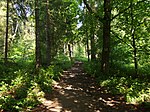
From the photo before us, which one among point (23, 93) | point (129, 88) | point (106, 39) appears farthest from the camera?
point (106, 39)

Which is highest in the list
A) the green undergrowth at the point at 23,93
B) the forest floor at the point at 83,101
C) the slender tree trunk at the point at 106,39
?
the slender tree trunk at the point at 106,39

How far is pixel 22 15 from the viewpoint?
2044 centimetres

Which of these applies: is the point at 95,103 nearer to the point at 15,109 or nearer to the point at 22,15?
the point at 15,109

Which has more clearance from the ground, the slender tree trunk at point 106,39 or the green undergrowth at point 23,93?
the slender tree trunk at point 106,39

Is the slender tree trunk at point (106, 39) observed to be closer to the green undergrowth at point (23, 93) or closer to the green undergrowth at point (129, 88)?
the green undergrowth at point (129, 88)

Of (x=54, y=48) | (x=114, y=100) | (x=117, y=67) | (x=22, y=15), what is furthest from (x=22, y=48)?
(x=114, y=100)

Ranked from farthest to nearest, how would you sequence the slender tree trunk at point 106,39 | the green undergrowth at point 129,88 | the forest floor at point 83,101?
the slender tree trunk at point 106,39 → the green undergrowth at point 129,88 → the forest floor at point 83,101

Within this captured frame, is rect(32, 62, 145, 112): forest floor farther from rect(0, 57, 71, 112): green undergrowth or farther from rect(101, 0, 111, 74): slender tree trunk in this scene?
rect(101, 0, 111, 74): slender tree trunk

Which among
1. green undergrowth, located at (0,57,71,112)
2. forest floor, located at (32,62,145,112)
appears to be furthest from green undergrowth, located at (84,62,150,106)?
green undergrowth, located at (0,57,71,112)

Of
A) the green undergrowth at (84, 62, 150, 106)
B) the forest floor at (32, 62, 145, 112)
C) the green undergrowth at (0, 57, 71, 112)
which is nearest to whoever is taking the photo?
the green undergrowth at (0, 57, 71, 112)

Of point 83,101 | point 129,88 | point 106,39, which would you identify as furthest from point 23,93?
point 106,39

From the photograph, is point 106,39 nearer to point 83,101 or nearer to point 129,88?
point 129,88

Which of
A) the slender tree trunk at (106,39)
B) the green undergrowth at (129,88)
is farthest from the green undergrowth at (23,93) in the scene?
the slender tree trunk at (106,39)

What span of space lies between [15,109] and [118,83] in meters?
6.44
